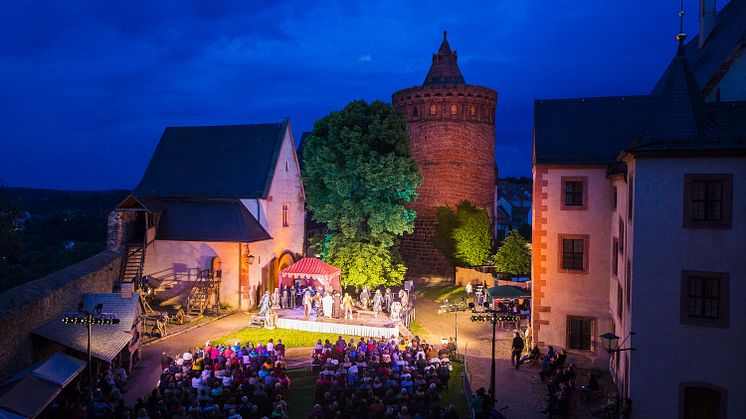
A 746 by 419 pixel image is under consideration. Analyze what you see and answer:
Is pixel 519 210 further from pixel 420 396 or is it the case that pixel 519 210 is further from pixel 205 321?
pixel 420 396

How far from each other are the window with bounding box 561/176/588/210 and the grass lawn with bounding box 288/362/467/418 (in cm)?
830

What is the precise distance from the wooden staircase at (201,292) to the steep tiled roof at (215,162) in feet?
18.5

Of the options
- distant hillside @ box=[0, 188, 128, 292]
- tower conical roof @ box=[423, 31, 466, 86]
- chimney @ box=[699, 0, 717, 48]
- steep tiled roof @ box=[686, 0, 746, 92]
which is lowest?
distant hillside @ box=[0, 188, 128, 292]

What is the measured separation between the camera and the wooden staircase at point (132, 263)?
31.4 m

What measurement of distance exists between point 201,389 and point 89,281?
437 inches

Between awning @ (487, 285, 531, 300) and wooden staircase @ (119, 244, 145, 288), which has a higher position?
wooden staircase @ (119, 244, 145, 288)

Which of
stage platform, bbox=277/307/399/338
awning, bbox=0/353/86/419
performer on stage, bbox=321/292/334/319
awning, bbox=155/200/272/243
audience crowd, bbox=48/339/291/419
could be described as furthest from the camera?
awning, bbox=155/200/272/243

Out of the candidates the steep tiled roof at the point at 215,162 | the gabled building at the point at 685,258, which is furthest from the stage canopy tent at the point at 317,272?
the gabled building at the point at 685,258

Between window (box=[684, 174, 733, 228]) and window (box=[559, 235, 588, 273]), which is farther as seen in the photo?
window (box=[559, 235, 588, 273])

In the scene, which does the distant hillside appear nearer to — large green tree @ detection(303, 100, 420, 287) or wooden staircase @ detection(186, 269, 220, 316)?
wooden staircase @ detection(186, 269, 220, 316)

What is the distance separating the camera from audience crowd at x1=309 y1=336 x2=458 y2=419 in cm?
1553

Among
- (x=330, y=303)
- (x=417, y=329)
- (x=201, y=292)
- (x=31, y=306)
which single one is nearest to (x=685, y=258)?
(x=417, y=329)

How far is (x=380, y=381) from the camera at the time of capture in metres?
17.5

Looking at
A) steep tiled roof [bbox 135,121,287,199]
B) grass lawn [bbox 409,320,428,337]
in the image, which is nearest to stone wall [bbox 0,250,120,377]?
steep tiled roof [bbox 135,121,287,199]
